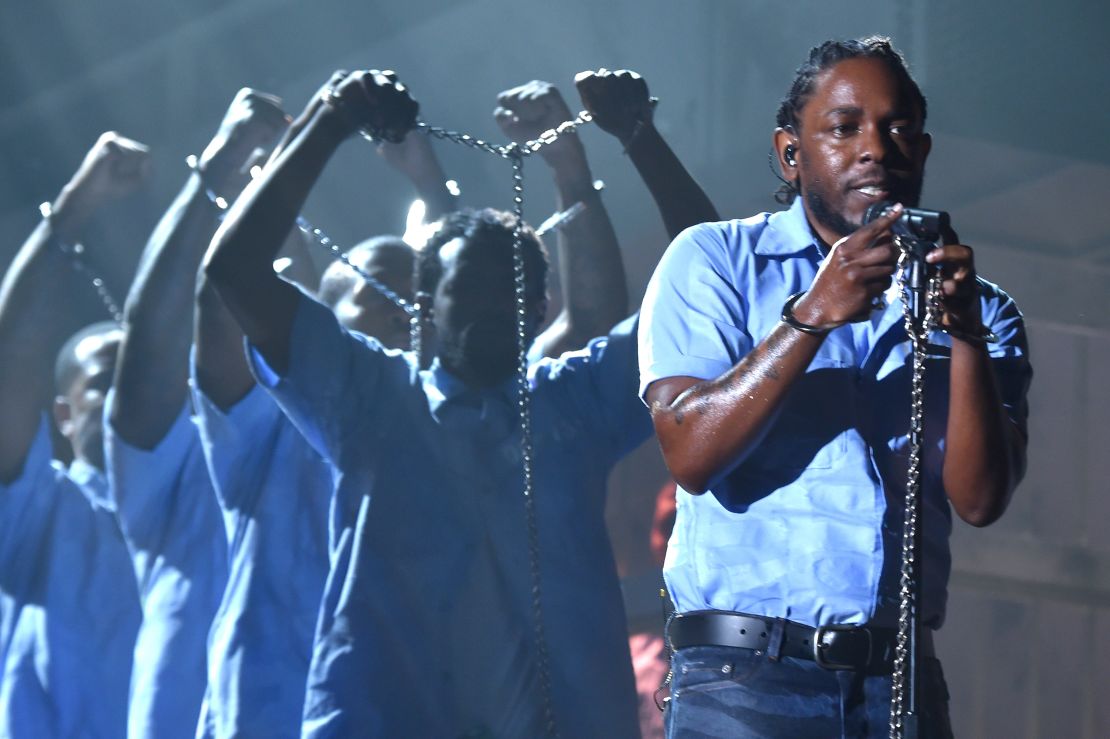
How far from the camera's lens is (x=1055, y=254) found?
338 cm

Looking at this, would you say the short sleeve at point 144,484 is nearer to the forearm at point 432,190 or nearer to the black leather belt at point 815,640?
the forearm at point 432,190

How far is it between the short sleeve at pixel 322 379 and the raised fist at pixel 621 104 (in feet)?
2.06

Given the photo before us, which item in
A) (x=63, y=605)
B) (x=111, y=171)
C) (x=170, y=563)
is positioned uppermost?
(x=111, y=171)

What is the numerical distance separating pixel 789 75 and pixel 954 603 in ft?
4.39

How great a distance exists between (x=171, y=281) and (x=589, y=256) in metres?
0.95

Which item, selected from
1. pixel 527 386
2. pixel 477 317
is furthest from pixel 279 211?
pixel 527 386

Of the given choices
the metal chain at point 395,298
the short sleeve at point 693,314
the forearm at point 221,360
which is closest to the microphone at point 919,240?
the short sleeve at point 693,314

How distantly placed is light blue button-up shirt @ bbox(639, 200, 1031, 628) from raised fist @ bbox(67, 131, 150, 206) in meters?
2.39

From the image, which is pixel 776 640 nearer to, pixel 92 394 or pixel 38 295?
pixel 38 295

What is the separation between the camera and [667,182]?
2850mm

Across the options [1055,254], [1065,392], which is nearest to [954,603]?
[1065,392]

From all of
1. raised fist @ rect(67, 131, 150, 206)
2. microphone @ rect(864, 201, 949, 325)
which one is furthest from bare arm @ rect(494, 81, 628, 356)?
microphone @ rect(864, 201, 949, 325)

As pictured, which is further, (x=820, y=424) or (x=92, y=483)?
(x=92, y=483)

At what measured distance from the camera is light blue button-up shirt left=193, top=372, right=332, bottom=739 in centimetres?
289
